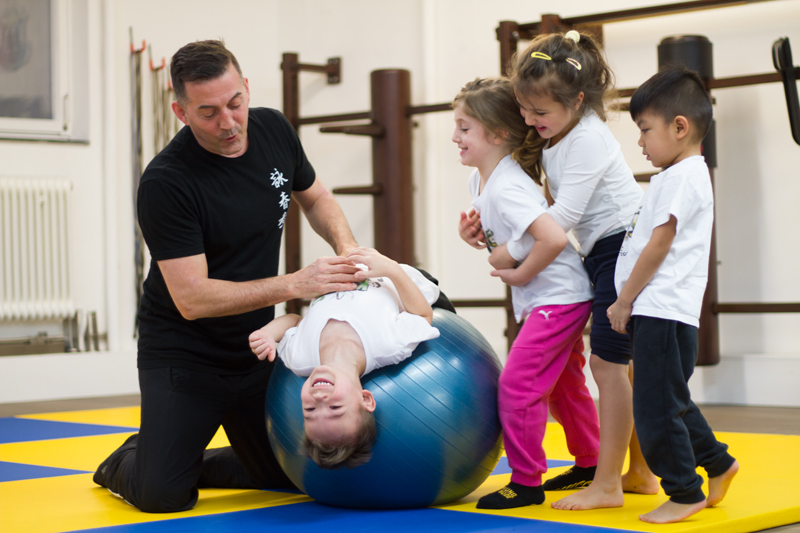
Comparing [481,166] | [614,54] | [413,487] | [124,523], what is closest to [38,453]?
[124,523]

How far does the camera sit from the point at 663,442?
204 cm

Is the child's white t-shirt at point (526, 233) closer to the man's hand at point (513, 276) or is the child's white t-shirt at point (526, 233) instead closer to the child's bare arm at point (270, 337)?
the man's hand at point (513, 276)

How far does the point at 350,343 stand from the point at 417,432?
0.27 meters

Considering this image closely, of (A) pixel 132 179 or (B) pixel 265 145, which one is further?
(A) pixel 132 179

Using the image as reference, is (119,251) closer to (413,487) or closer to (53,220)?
(53,220)

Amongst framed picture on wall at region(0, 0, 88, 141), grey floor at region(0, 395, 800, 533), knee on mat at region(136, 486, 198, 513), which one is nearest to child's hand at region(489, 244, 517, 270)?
knee on mat at region(136, 486, 198, 513)

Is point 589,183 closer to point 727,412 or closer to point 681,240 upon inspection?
point 681,240

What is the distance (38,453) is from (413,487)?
190 centimetres

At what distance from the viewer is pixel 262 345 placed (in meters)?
2.31

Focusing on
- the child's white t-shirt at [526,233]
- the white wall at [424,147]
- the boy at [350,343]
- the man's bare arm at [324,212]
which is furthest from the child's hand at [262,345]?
the white wall at [424,147]

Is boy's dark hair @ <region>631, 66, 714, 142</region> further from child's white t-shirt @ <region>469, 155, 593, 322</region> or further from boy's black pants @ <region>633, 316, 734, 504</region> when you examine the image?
boy's black pants @ <region>633, 316, 734, 504</region>

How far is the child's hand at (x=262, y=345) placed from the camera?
2305 millimetres

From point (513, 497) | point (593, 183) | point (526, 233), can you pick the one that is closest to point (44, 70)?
point (526, 233)

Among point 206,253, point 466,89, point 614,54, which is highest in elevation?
point 614,54
